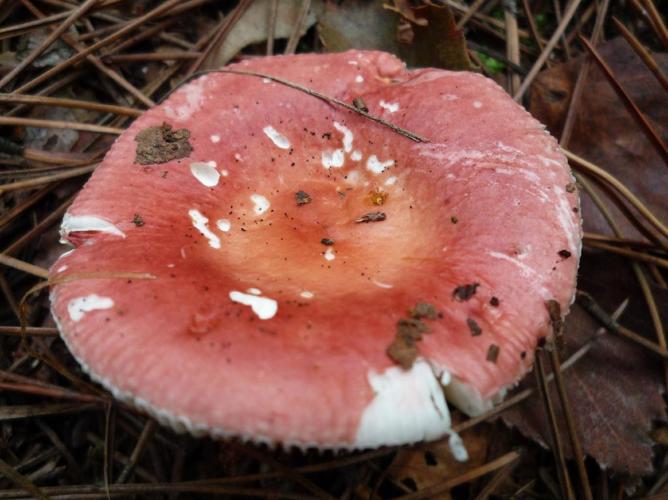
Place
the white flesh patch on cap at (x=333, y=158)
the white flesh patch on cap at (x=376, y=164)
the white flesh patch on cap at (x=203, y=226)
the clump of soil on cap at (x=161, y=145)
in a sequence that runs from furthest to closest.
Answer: the white flesh patch on cap at (x=333, y=158) → the white flesh patch on cap at (x=376, y=164) → the clump of soil on cap at (x=161, y=145) → the white flesh patch on cap at (x=203, y=226)

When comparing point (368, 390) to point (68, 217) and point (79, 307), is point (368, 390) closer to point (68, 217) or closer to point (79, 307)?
point (79, 307)

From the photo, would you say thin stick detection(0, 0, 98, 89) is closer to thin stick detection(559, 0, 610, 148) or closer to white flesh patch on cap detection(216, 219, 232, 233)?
white flesh patch on cap detection(216, 219, 232, 233)

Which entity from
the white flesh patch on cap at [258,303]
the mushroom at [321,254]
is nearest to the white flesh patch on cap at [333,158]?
the mushroom at [321,254]

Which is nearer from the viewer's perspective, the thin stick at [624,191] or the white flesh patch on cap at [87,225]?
the white flesh patch on cap at [87,225]

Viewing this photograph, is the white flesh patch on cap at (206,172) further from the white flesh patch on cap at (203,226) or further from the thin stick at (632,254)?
the thin stick at (632,254)

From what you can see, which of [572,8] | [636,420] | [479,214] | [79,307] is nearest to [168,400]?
[79,307]
